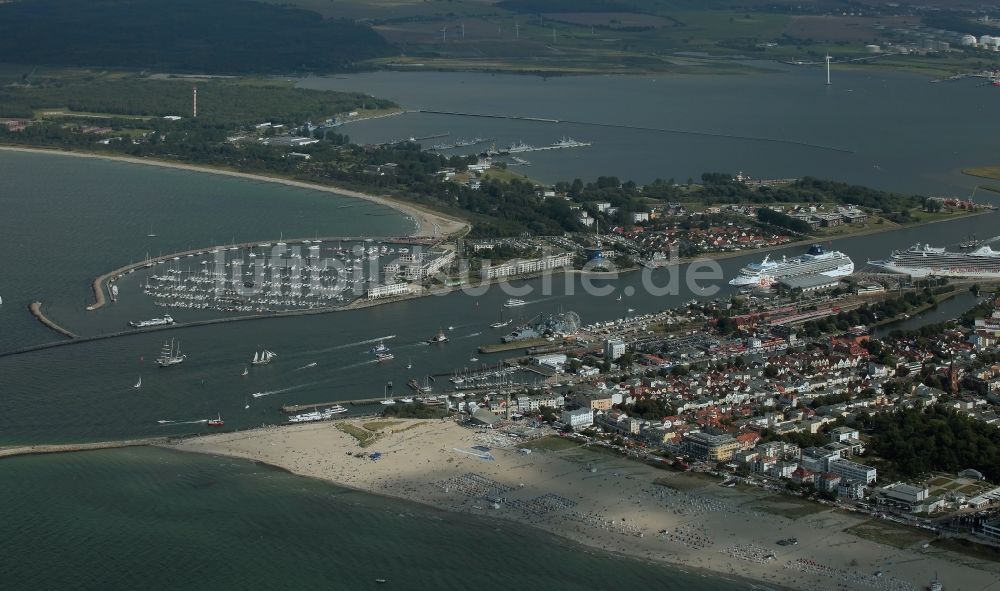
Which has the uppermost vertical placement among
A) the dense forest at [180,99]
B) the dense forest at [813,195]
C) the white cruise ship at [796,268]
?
the dense forest at [180,99]

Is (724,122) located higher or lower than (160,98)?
lower

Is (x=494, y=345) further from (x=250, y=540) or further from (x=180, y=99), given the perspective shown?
(x=180, y=99)

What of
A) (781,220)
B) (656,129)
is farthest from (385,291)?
(656,129)

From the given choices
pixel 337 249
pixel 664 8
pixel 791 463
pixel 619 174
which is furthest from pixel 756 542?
pixel 664 8

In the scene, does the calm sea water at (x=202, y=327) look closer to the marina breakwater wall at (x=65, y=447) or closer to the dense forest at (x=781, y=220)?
the marina breakwater wall at (x=65, y=447)

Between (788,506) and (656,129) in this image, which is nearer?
(788,506)

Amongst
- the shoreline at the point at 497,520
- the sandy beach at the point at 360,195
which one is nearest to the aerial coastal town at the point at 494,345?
the shoreline at the point at 497,520

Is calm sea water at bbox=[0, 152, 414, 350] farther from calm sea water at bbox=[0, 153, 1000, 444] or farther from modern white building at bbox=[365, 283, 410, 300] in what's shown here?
modern white building at bbox=[365, 283, 410, 300]

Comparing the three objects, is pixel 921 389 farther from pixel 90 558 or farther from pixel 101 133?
pixel 101 133
